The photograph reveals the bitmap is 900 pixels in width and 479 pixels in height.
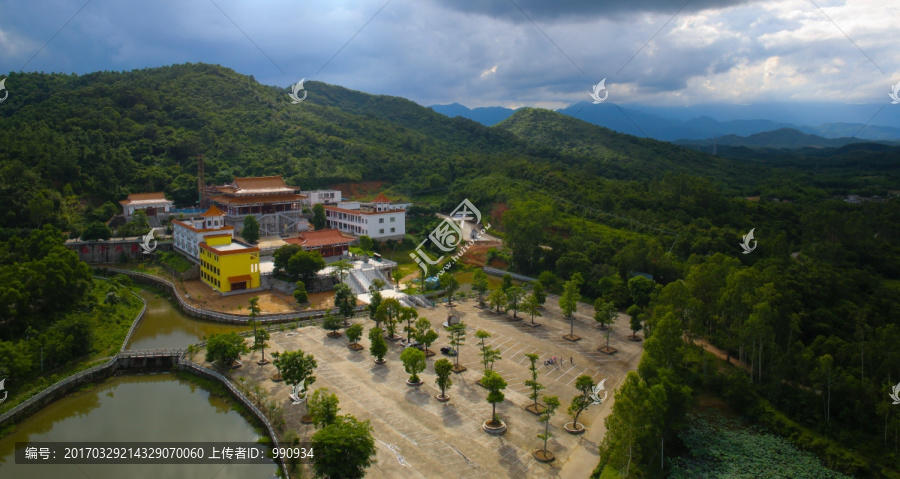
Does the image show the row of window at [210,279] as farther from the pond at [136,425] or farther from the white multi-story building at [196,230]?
the pond at [136,425]

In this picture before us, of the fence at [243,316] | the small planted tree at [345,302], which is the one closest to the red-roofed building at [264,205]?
the fence at [243,316]

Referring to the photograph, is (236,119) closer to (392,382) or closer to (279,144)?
(279,144)

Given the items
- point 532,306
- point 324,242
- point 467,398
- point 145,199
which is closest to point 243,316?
point 324,242

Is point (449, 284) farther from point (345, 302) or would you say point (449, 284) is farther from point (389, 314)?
point (345, 302)

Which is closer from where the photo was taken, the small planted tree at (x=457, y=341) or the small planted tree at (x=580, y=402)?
the small planted tree at (x=580, y=402)

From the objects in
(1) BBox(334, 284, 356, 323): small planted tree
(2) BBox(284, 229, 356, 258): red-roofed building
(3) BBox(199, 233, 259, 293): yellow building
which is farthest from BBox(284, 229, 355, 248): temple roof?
(1) BBox(334, 284, 356, 323): small planted tree

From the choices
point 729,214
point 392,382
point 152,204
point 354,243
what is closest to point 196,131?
point 152,204
